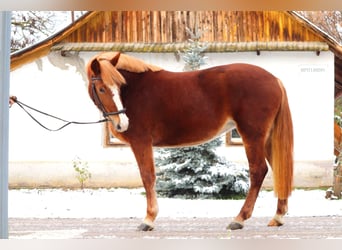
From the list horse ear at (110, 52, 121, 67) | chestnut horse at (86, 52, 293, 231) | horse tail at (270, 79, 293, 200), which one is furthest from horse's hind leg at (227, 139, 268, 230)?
horse ear at (110, 52, 121, 67)

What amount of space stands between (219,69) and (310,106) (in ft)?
3.51

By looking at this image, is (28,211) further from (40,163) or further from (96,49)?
(96,49)

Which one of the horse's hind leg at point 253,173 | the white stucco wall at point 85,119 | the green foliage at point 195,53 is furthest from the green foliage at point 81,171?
the horse's hind leg at point 253,173

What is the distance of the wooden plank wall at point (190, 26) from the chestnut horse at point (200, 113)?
1.14 ft

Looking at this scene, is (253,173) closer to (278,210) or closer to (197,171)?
(278,210)

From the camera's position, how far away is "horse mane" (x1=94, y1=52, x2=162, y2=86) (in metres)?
6.96

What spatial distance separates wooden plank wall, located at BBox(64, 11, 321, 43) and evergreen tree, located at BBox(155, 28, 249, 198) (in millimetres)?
155

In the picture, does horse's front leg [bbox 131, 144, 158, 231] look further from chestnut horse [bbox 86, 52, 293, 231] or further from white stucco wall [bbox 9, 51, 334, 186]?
white stucco wall [bbox 9, 51, 334, 186]

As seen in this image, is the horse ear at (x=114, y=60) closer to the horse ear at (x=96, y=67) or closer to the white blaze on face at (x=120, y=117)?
the horse ear at (x=96, y=67)

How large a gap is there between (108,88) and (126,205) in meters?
1.27

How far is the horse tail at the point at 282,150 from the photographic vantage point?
23.4 ft

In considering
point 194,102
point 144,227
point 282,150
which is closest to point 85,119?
point 194,102

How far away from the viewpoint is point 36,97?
7.33 meters
